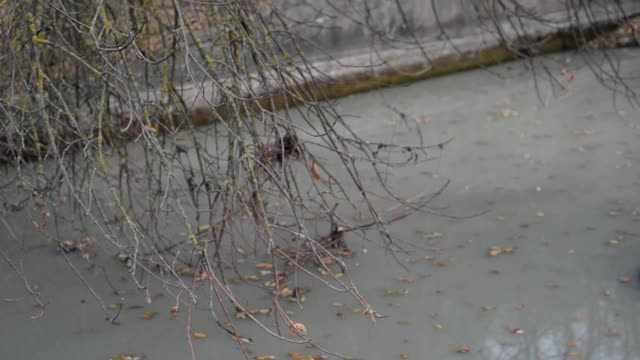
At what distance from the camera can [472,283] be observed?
5707mm

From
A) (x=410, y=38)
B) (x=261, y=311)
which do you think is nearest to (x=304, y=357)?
(x=261, y=311)

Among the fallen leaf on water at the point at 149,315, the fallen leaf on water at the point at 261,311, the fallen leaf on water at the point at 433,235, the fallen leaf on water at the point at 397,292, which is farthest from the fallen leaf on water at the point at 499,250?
the fallen leaf on water at the point at 149,315

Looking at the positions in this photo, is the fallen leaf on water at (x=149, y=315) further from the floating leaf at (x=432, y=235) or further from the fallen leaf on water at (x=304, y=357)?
the floating leaf at (x=432, y=235)

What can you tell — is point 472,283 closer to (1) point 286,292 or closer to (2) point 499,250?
(2) point 499,250

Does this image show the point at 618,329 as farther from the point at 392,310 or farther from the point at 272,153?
the point at 272,153

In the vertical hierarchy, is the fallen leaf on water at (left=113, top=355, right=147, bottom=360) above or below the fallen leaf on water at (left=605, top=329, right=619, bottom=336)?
above

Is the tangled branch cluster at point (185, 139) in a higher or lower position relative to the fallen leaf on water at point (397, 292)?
higher

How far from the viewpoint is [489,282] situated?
225 inches

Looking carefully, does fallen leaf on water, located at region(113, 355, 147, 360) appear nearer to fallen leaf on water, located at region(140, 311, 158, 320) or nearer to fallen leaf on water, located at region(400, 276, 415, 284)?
fallen leaf on water, located at region(140, 311, 158, 320)

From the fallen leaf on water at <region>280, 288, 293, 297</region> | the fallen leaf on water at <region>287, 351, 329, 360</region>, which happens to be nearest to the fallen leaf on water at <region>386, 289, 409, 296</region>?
the fallen leaf on water at <region>280, 288, 293, 297</region>

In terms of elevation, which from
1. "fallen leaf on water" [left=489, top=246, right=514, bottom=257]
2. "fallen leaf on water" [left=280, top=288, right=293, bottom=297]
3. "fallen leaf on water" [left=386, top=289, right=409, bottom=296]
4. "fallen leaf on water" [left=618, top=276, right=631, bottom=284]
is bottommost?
"fallen leaf on water" [left=618, top=276, right=631, bottom=284]

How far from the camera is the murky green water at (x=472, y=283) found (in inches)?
202

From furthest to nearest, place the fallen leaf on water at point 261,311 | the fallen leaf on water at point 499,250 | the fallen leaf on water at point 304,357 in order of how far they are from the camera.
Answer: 1. the fallen leaf on water at point 499,250
2. the fallen leaf on water at point 261,311
3. the fallen leaf on water at point 304,357

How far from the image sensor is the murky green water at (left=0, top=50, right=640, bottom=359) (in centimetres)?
512
